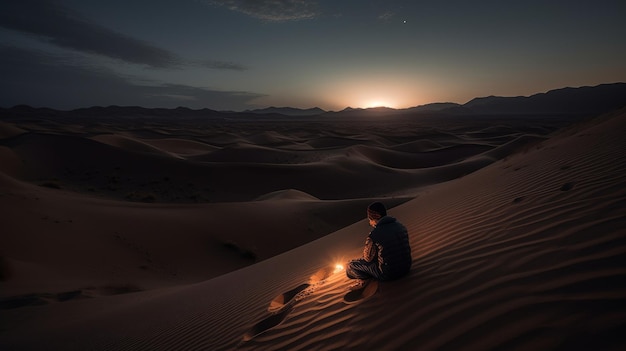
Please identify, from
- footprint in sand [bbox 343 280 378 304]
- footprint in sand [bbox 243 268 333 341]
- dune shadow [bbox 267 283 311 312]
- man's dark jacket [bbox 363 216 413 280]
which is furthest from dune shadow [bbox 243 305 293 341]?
man's dark jacket [bbox 363 216 413 280]

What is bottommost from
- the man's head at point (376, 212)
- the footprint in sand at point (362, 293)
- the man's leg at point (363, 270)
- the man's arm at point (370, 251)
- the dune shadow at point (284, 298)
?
the dune shadow at point (284, 298)

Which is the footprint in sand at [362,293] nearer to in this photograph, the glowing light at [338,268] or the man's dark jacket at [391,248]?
the man's dark jacket at [391,248]

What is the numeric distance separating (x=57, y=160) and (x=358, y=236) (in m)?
27.3

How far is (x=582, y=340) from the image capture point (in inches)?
69.0

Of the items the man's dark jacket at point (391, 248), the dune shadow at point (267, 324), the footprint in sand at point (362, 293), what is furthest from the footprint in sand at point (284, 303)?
the man's dark jacket at point (391, 248)

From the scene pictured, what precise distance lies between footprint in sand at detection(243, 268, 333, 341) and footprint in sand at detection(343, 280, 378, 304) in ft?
2.17

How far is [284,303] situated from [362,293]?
3.84ft

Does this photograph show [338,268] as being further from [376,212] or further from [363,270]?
[376,212]

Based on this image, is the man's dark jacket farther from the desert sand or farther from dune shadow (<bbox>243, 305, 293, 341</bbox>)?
dune shadow (<bbox>243, 305, 293, 341</bbox>)

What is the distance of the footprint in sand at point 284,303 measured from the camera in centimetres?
356

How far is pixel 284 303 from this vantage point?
13.6 feet

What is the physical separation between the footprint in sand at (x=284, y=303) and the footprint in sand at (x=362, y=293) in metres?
0.66

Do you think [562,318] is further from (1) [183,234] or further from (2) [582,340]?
(1) [183,234]

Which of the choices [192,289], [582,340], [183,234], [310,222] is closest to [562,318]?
[582,340]
